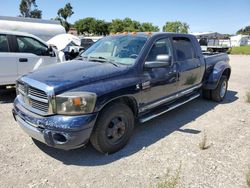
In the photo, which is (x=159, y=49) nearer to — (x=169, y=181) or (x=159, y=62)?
(x=159, y=62)

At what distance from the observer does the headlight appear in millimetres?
3266

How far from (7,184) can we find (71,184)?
804 millimetres

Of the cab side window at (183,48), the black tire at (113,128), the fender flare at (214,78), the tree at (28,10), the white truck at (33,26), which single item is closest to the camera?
the black tire at (113,128)

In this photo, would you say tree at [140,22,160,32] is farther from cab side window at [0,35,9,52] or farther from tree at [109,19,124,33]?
cab side window at [0,35,9,52]

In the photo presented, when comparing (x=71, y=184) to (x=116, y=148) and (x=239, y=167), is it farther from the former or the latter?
(x=239, y=167)

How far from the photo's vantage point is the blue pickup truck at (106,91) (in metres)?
3.30

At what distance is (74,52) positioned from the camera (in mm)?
11148

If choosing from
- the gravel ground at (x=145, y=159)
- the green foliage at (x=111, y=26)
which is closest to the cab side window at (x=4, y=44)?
the gravel ground at (x=145, y=159)

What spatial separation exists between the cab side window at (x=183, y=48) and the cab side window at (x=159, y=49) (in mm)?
264

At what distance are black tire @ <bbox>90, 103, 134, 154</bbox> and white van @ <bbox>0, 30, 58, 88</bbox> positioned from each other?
14.0ft

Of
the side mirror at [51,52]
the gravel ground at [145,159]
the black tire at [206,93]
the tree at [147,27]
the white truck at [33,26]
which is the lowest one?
the gravel ground at [145,159]

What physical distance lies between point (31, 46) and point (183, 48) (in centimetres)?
439

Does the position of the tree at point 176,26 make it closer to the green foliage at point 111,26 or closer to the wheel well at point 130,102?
the green foliage at point 111,26

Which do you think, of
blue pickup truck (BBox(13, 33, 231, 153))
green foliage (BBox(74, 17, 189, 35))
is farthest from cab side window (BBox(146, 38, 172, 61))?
green foliage (BBox(74, 17, 189, 35))
